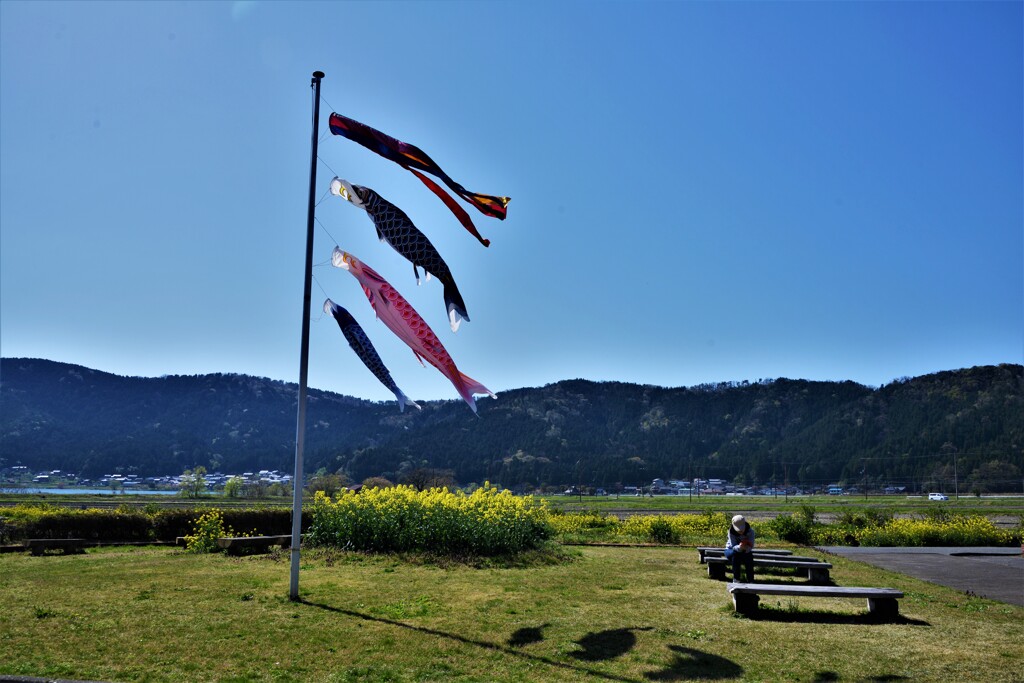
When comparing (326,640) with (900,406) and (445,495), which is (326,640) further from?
(900,406)

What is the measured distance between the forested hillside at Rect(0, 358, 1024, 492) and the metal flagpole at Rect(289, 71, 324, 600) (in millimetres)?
103394

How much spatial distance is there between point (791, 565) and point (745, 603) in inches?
149

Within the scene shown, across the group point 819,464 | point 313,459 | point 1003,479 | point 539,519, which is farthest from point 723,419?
point 539,519

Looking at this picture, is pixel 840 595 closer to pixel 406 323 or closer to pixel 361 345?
pixel 406 323

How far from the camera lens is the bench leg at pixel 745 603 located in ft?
26.7

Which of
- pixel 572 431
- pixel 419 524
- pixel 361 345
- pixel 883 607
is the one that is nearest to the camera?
pixel 883 607

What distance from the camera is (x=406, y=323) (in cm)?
901

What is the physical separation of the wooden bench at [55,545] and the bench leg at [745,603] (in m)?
13.2

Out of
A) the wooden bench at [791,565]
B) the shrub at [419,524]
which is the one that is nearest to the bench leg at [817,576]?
the wooden bench at [791,565]

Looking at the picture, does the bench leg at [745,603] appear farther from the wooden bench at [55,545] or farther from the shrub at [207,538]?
the wooden bench at [55,545]

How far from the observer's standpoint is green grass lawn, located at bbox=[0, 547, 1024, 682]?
5.67 metres

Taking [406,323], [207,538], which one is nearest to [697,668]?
[406,323]

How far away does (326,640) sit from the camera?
259 inches

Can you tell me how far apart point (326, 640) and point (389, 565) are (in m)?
5.55
